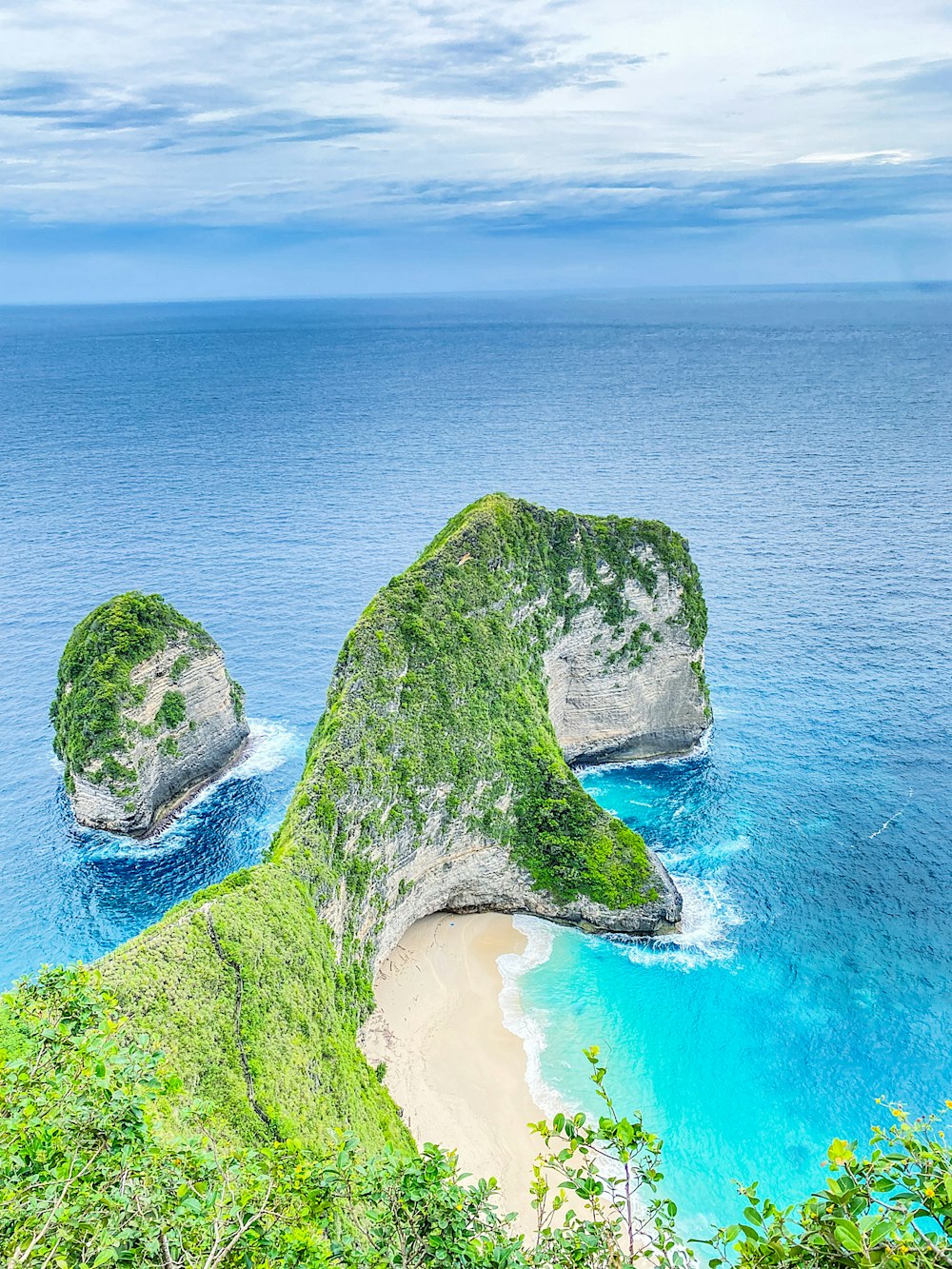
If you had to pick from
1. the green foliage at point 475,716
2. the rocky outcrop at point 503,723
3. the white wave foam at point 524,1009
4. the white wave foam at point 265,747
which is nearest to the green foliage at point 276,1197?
the green foliage at point 475,716

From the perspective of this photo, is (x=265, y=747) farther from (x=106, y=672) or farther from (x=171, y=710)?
(x=106, y=672)

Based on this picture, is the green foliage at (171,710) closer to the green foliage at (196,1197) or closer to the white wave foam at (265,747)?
the white wave foam at (265,747)

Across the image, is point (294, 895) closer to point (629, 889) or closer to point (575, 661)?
point (629, 889)

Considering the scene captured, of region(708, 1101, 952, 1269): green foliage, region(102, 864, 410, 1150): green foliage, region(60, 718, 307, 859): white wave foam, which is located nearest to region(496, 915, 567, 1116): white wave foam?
region(102, 864, 410, 1150): green foliage

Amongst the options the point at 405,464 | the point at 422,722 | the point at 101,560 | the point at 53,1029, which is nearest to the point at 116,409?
the point at 405,464

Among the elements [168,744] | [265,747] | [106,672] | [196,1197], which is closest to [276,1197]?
[196,1197]
